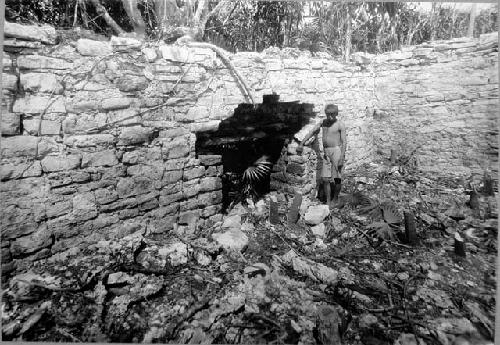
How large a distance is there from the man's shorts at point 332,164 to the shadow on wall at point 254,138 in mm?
559

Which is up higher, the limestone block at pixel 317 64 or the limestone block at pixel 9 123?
the limestone block at pixel 317 64

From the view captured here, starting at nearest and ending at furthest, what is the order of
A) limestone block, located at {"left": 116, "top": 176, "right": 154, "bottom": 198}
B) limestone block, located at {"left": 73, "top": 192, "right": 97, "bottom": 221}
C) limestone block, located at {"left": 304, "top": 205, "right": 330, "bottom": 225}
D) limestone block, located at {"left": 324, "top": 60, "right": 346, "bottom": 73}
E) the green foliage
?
limestone block, located at {"left": 73, "top": 192, "right": 97, "bottom": 221}, the green foliage, limestone block, located at {"left": 116, "top": 176, "right": 154, "bottom": 198}, limestone block, located at {"left": 304, "top": 205, "right": 330, "bottom": 225}, limestone block, located at {"left": 324, "top": 60, "right": 346, "bottom": 73}

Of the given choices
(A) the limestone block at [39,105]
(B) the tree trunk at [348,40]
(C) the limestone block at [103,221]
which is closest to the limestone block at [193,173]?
(C) the limestone block at [103,221]

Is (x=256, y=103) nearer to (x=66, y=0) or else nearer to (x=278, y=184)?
(x=278, y=184)

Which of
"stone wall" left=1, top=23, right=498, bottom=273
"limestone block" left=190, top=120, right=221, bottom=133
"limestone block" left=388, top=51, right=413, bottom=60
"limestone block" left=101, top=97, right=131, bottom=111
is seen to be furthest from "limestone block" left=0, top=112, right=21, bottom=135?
"limestone block" left=388, top=51, right=413, bottom=60

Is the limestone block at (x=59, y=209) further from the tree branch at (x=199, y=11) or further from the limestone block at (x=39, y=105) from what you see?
the tree branch at (x=199, y=11)

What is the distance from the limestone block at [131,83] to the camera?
2.66m

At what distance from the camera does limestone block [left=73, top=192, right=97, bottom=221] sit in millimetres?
2611

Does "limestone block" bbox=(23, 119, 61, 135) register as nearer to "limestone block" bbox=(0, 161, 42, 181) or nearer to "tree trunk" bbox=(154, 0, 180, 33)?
"limestone block" bbox=(0, 161, 42, 181)

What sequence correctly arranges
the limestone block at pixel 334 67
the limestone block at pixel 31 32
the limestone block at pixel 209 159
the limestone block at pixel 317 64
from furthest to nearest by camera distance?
the limestone block at pixel 334 67
the limestone block at pixel 317 64
the limestone block at pixel 209 159
the limestone block at pixel 31 32

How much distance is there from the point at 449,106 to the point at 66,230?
17.6ft

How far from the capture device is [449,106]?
14.6ft

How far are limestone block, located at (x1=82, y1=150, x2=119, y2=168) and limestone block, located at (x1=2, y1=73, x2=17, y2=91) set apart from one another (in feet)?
2.35

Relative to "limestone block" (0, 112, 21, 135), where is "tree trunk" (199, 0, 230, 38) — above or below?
above
